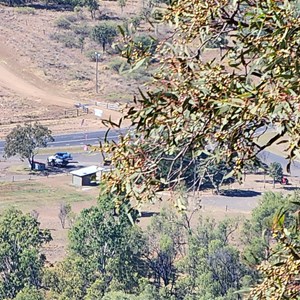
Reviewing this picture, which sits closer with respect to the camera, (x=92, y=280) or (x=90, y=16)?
(x=92, y=280)

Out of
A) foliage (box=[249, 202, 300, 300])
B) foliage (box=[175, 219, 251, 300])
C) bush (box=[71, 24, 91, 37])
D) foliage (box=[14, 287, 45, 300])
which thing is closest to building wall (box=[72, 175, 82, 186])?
foliage (box=[175, 219, 251, 300])

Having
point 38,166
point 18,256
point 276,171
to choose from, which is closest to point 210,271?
point 18,256

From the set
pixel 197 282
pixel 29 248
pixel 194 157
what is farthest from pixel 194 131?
pixel 29 248

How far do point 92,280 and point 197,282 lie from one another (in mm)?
3115

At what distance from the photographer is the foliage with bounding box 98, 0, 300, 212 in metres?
3.79

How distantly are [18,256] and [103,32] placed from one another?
3873cm

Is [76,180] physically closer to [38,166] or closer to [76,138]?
[38,166]

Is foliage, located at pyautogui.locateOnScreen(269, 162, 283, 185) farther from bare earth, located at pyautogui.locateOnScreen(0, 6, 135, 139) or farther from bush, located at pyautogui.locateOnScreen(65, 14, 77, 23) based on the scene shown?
bush, located at pyautogui.locateOnScreen(65, 14, 77, 23)

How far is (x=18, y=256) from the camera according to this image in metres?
25.4

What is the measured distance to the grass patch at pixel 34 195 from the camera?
36.0m

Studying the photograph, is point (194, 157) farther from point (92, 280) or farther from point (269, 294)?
point (92, 280)

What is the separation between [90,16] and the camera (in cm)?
7200

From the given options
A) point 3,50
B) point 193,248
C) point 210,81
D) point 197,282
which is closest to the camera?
point 210,81

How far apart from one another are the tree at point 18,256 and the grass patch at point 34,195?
844 centimetres
